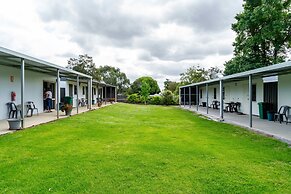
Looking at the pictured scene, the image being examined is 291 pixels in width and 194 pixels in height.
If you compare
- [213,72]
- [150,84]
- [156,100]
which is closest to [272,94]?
[156,100]

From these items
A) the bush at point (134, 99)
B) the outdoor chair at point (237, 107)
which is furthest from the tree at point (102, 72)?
the outdoor chair at point (237, 107)

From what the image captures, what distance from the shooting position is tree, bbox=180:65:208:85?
41062 millimetres

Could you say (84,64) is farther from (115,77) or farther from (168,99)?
(168,99)

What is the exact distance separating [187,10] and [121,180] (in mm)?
11832

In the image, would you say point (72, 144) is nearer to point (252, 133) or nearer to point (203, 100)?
point (252, 133)

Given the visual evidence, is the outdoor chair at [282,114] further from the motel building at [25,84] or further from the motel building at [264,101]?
the motel building at [25,84]

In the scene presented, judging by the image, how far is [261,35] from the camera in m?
20.9

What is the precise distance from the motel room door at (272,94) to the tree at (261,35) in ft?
27.0

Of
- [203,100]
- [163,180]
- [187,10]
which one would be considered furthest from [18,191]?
[203,100]

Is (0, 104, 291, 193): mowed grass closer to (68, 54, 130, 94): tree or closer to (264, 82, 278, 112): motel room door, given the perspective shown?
(264, 82, 278, 112): motel room door

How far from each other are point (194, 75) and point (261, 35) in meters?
20.6

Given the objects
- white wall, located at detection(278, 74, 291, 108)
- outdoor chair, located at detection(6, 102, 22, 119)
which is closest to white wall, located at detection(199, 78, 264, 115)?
white wall, located at detection(278, 74, 291, 108)

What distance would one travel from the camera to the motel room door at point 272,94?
12878 mm

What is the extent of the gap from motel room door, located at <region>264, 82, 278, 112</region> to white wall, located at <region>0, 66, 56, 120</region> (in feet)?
41.1
